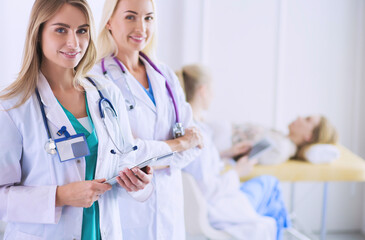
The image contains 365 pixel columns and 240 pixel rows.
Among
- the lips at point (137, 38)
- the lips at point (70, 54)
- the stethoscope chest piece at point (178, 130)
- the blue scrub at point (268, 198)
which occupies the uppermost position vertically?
the lips at point (137, 38)

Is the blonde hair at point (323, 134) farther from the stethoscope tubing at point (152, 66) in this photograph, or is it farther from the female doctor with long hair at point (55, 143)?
the female doctor with long hair at point (55, 143)

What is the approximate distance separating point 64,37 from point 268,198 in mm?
1654

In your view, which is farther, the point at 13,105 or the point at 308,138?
the point at 308,138

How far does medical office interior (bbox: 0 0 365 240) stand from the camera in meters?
2.99

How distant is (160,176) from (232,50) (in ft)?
5.75

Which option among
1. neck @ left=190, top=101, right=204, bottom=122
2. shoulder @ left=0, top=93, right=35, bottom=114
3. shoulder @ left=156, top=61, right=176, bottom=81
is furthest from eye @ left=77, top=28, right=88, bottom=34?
neck @ left=190, top=101, right=204, bottom=122

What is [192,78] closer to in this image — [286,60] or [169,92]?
[169,92]

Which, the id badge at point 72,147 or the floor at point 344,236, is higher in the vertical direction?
the id badge at point 72,147

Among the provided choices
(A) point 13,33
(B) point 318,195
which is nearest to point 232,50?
(B) point 318,195

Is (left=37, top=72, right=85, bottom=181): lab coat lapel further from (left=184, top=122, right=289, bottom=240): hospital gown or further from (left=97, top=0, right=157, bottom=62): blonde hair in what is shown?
(left=184, top=122, right=289, bottom=240): hospital gown

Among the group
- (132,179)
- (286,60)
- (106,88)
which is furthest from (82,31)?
(286,60)

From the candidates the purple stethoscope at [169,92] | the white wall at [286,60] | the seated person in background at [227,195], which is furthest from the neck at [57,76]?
the white wall at [286,60]

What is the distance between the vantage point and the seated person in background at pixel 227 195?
2119 millimetres

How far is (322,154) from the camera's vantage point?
2.68 meters
